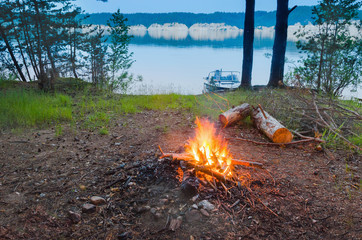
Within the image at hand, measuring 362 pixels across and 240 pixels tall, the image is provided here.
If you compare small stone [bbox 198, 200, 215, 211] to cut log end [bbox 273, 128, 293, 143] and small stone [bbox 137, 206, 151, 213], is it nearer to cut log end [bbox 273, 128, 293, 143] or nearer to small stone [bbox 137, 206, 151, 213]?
small stone [bbox 137, 206, 151, 213]

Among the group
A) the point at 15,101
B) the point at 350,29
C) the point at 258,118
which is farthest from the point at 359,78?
the point at 15,101

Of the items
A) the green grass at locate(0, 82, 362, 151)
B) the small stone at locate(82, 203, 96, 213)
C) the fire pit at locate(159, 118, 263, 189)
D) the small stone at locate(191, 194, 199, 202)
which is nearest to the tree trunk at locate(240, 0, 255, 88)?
the green grass at locate(0, 82, 362, 151)

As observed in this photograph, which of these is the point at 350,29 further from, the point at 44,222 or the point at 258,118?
the point at 44,222

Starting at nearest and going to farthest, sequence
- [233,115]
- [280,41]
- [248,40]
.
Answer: [233,115] < [280,41] < [248,40]

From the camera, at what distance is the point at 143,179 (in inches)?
133

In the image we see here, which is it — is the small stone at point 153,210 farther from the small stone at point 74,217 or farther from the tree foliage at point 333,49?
the tree foliage at point 333,49

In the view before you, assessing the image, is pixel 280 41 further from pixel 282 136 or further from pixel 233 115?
pixel 282 136

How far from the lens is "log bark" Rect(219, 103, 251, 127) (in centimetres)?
559

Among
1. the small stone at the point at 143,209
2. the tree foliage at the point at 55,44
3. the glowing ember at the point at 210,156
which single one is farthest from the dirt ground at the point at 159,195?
the tree foliage at the point at 55,44

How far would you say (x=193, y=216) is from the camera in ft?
8.79

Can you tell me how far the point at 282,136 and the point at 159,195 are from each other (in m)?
2.79

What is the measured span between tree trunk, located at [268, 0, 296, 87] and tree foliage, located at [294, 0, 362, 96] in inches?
30.2

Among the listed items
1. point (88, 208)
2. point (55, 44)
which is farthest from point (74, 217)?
point (55, 44)

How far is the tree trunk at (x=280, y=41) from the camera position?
31.8 feet
